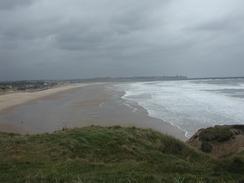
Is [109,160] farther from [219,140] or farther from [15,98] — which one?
[15,98]

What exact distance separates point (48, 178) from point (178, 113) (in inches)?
1102

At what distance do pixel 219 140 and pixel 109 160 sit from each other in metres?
6.63

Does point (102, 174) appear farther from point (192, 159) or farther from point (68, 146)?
point (192, 159)

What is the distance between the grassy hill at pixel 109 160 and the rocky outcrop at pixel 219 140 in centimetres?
231

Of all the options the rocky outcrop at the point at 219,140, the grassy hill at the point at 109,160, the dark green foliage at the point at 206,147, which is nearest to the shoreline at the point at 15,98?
the rocky outcrop at the point at 219,140

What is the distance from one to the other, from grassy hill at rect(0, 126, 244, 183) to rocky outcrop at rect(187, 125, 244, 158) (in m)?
2.31

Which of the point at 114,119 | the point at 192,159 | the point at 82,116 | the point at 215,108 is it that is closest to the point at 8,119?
the point at 82,116

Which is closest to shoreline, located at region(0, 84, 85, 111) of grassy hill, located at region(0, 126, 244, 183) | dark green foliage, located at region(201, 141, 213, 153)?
grassy hill, located at region(0, 126, 244, 183)

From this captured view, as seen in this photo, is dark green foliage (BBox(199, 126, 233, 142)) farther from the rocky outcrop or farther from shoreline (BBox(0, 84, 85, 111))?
shoreline (BBox(0, 84, 85, 111))

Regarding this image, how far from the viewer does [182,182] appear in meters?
7.53

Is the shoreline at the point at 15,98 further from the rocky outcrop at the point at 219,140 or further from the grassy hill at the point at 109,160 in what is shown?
the grassy hill at the point at 109,160

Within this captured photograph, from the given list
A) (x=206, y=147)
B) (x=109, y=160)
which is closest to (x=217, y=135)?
(x=206, y=147)

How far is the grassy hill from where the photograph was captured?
316 inches

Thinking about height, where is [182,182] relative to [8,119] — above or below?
above
